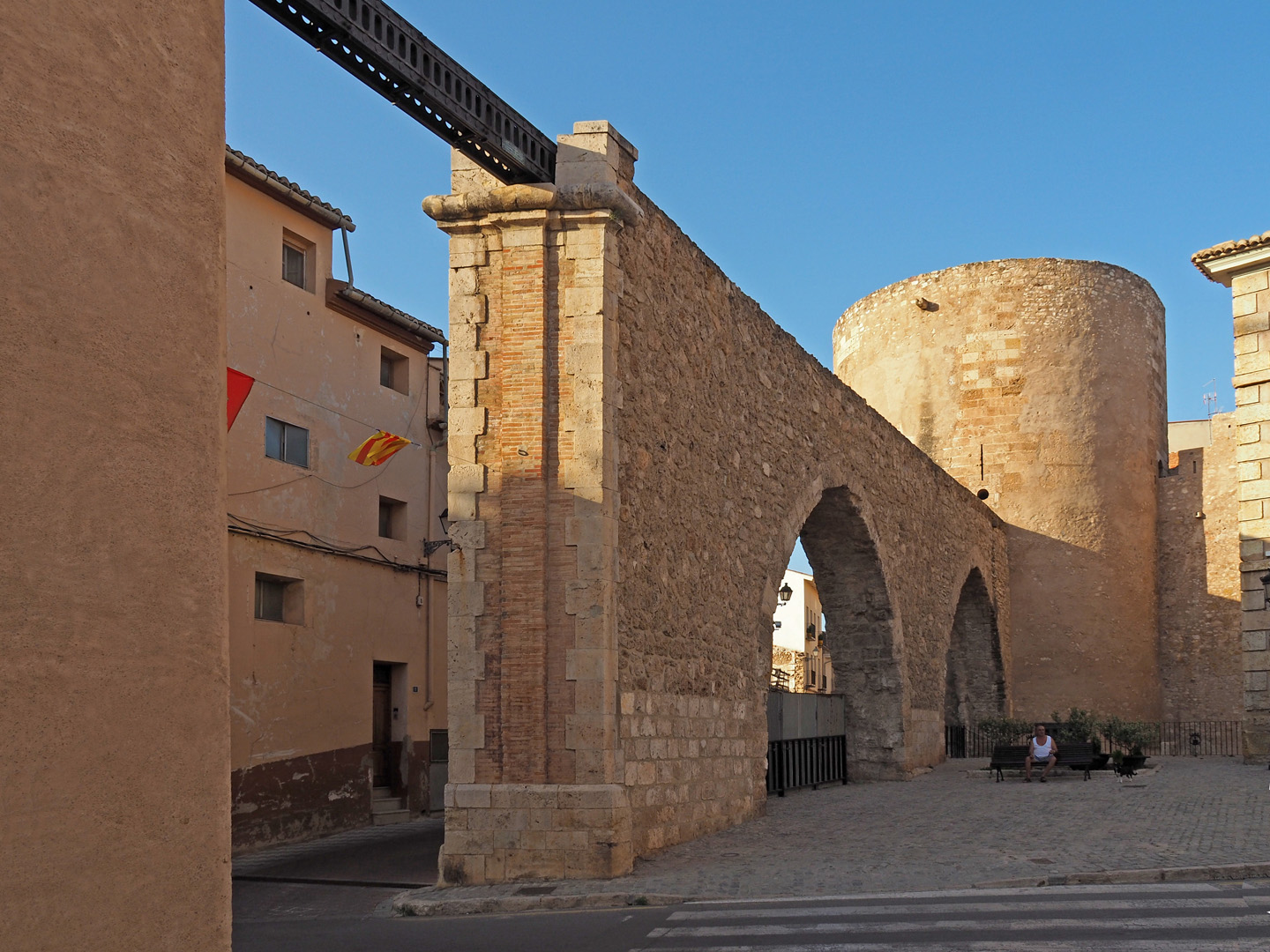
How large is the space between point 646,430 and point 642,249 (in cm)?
145

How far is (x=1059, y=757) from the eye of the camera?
55.3 feet

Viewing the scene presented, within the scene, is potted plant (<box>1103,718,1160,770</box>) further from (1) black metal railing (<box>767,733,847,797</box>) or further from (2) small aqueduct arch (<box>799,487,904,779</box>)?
(1) black metal railing (<box>767,733,847,797</box>)

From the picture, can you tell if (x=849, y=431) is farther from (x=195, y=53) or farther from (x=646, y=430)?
(x=195, y=53)

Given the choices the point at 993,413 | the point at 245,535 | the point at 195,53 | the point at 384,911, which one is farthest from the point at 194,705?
the point at 993,413

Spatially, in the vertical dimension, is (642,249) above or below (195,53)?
above

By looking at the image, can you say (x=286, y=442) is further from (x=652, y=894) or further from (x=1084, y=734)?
(x=1084, y=734)

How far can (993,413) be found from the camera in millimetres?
26297

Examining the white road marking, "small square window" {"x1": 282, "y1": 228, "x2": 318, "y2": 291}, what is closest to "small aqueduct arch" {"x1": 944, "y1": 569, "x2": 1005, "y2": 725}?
"small square window" {"x1": 282, "y1": 228, "x2": 318, "y2": 291}

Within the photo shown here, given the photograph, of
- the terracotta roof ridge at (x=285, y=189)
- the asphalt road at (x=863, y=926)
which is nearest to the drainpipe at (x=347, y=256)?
the terracotta roof ridge at (x=285, y=189)

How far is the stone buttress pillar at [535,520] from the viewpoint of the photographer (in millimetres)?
9062

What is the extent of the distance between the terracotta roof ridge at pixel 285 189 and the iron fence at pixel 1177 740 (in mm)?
13737

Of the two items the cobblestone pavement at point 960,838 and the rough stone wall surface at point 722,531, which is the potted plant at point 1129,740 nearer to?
the cobblestone pavement at point 960,838

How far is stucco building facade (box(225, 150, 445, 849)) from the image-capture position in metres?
14.5

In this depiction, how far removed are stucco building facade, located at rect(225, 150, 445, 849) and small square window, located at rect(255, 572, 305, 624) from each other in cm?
2
